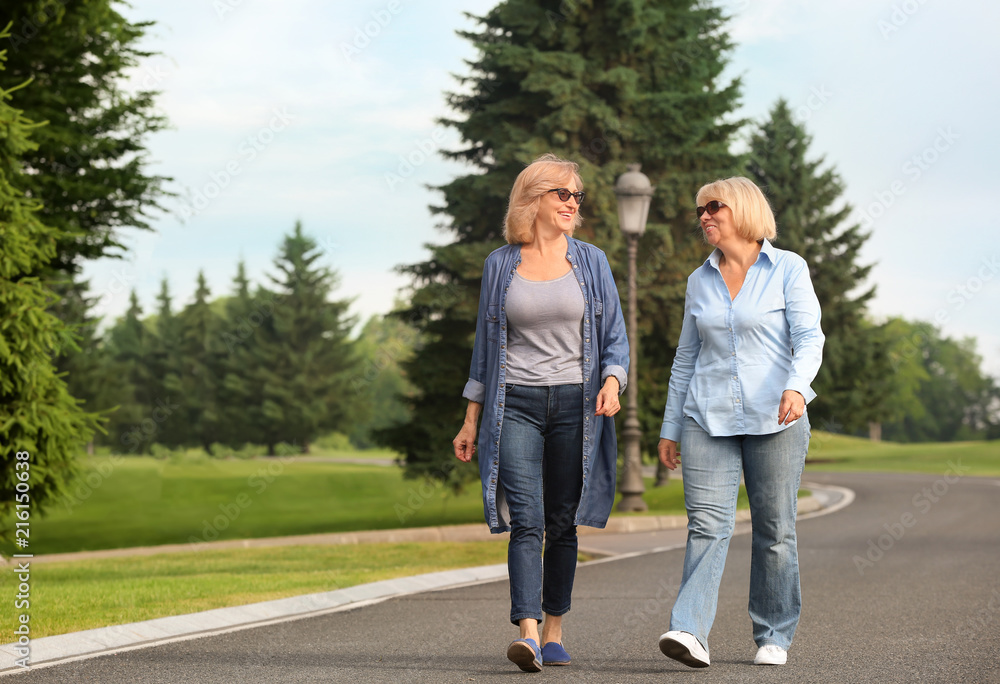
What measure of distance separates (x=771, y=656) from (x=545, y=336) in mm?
1690

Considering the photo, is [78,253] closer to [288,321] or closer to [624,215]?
[624,215]

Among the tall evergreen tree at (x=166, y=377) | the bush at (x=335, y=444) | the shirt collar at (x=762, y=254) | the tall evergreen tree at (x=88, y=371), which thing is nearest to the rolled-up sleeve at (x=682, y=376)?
the shirt collar at (x=762, y=254)

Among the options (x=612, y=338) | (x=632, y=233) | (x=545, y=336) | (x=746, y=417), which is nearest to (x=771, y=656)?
(x=746, y=417)

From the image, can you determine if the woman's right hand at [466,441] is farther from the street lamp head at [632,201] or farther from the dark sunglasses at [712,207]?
the street lamp head at [632,201]

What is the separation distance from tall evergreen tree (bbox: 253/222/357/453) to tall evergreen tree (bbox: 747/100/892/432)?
29375mm

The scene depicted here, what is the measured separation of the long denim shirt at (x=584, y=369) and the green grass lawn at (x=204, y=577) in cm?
263

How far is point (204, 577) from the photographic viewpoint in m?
8.67

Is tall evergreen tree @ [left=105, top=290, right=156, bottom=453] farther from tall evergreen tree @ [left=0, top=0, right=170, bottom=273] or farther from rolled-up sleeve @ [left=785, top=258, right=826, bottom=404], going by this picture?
rolled-up sleeve @ [left=785, top=258, right=826, bottom=404]

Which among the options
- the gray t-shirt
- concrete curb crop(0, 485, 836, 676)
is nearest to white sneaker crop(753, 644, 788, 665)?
the gray t-shirt

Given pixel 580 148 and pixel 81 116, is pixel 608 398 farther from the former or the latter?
pixel 580 148

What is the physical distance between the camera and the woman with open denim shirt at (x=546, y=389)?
180 inches

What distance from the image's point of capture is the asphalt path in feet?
14.6

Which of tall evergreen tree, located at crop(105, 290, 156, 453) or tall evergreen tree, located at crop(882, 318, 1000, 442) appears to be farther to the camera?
tall evergreen tree, located at crop(882, 318, 1000, 442)

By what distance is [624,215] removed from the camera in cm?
1584
